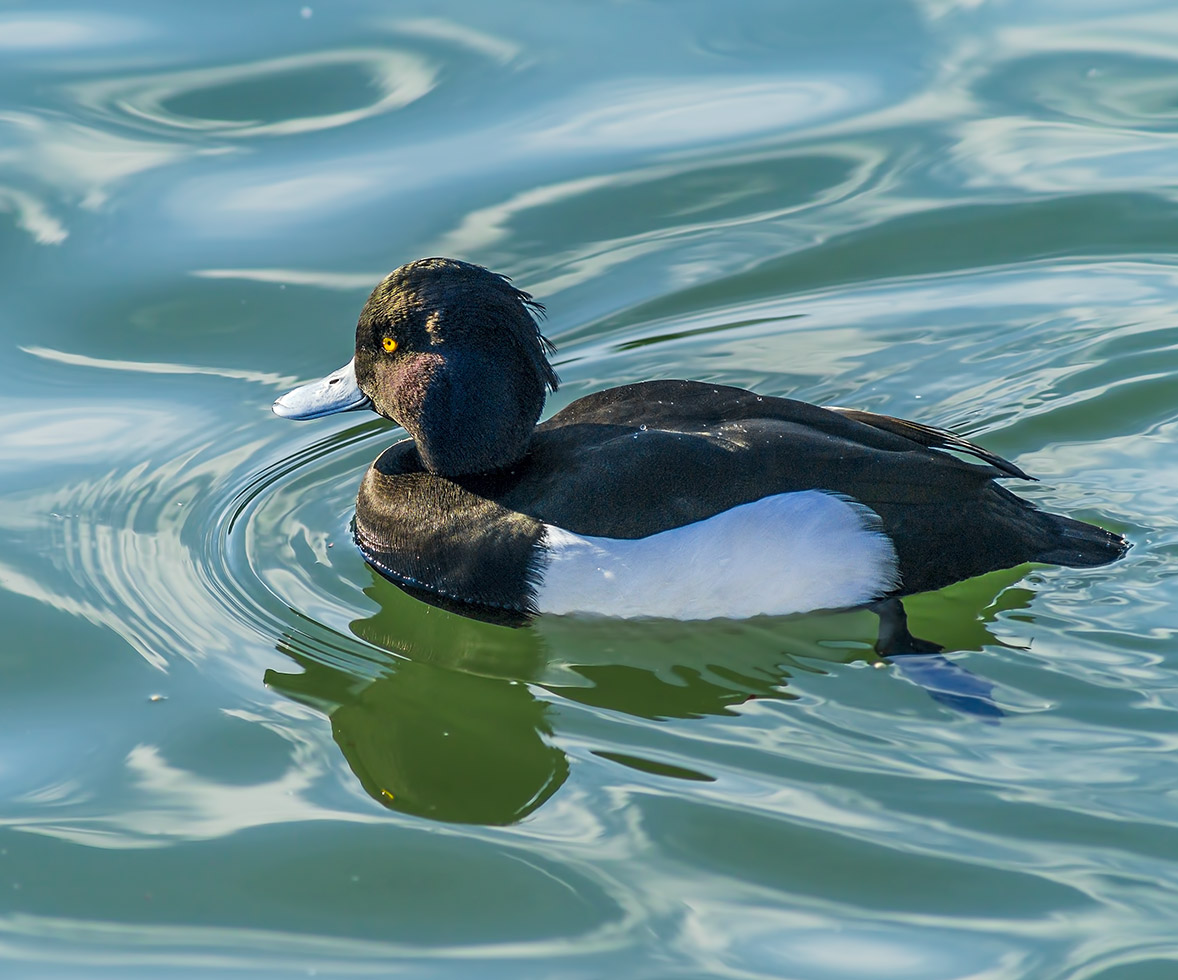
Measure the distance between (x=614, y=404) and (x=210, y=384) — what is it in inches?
80.6

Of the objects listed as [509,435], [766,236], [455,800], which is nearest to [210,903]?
[455,800]

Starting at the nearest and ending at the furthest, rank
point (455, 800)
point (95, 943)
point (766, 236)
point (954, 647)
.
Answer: point (95, 943) < point (455, 800) < point (954, 647) < point (766, 236)

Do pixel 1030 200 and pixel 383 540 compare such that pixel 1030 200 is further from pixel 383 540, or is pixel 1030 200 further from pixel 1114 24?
pixel 383 540

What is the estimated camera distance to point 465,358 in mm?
5090

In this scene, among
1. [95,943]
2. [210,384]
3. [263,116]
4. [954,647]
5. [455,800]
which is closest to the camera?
[95,943]

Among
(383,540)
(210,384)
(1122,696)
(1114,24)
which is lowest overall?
(1122,696)

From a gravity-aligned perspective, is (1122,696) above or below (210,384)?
below

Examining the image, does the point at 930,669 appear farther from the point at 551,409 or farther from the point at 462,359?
the point at 551,409

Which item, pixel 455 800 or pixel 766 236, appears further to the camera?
pixel 766 236

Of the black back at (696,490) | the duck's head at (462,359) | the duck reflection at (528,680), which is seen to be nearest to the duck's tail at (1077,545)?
the black back at (696,490)

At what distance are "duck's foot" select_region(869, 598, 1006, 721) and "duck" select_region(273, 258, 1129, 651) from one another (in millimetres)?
12

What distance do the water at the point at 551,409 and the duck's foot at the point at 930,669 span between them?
4 centimetres

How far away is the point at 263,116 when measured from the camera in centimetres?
802

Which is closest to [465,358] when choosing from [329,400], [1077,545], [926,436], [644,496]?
[329,400]
